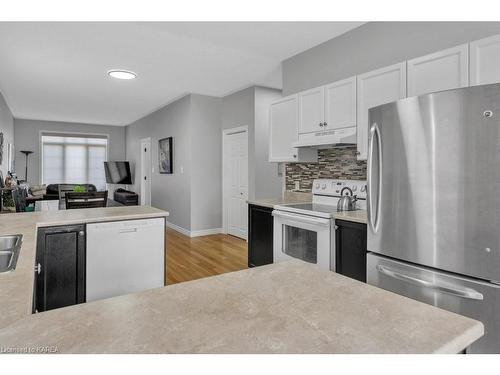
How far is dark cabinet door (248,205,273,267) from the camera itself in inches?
126

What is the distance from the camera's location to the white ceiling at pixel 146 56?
308cm

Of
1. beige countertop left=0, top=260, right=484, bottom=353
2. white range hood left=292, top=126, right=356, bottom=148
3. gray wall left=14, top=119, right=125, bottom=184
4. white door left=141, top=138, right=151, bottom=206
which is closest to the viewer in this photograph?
beige countertop left=0, top=260, right=484, bottom=353

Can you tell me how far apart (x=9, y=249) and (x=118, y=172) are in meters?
7.83

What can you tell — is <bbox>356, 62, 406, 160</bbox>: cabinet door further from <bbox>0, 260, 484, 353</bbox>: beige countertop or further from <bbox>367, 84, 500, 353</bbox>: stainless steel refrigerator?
<bbox>0, 260, 484, 353</bbox>: beige countertop

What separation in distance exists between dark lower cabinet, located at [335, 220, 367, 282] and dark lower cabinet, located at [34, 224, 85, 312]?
1891 mm

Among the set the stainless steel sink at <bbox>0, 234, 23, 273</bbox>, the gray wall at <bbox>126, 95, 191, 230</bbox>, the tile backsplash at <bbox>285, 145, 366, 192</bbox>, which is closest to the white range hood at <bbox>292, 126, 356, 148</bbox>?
the tile backsplash at <bbox>285, 145, 366, 192</bbox>

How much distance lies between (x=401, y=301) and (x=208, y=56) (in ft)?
11.9

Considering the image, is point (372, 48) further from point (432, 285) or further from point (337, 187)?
point (432, 285)

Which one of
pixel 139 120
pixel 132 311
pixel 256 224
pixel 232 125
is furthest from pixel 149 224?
pixel 139 120

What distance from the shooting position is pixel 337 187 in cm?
312

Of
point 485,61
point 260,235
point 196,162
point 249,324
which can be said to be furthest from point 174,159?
point 249,324
